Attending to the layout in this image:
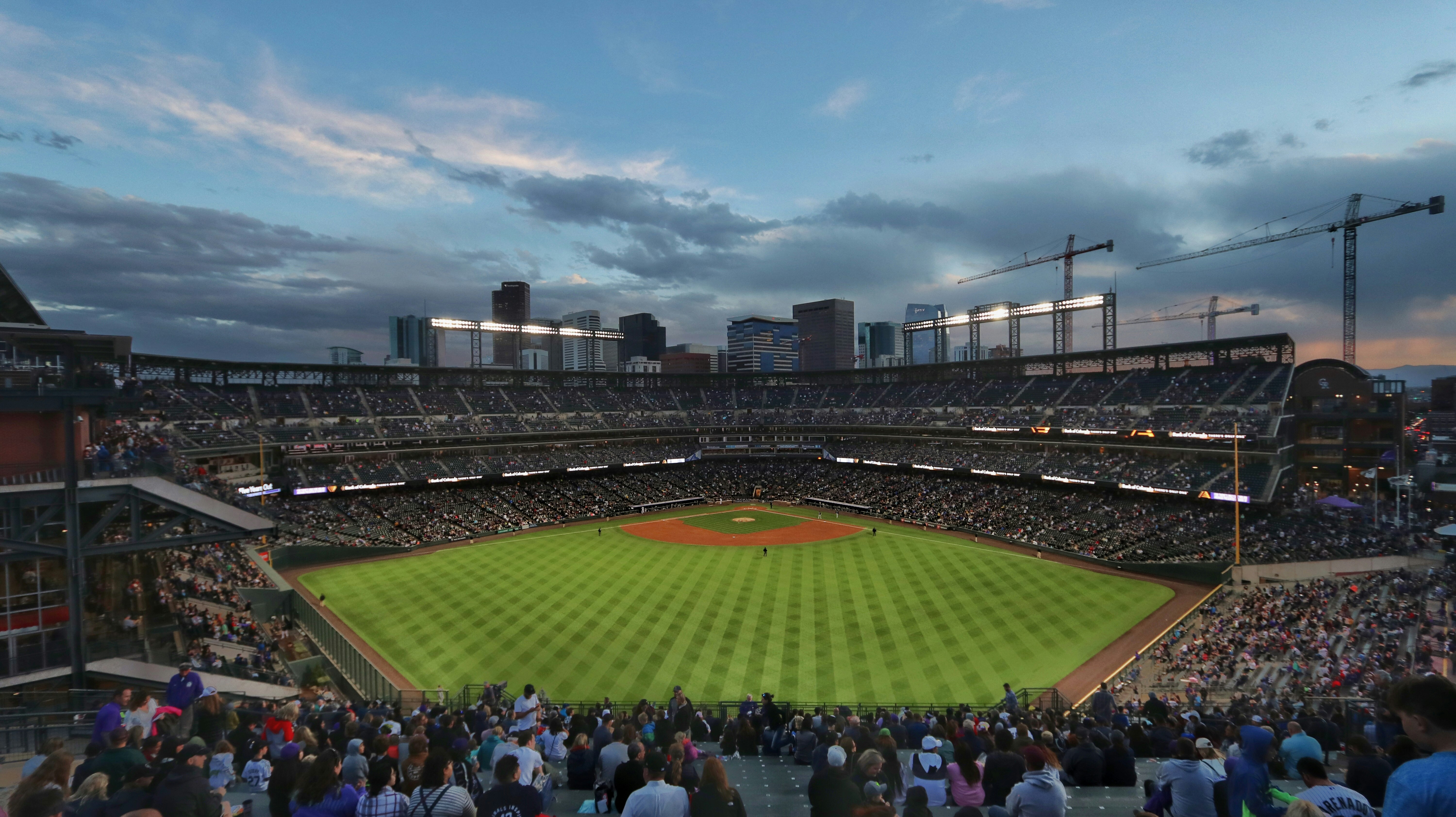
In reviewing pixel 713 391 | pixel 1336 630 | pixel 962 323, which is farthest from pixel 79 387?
pixel 962 323

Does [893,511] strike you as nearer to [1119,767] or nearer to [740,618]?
[740,618]

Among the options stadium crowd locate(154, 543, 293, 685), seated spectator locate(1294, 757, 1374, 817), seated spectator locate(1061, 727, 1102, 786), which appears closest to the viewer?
seated spectator locate(1294, 757, 1374, 817)

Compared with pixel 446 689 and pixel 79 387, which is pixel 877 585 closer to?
pixel 446 689

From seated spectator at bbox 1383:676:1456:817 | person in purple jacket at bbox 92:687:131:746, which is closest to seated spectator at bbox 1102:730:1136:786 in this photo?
seated spectator at bbox 1383:676:1456:817

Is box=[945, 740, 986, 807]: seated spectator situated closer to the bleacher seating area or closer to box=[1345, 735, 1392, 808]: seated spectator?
box=[1345, 735, 1392, 808]: seated spectator

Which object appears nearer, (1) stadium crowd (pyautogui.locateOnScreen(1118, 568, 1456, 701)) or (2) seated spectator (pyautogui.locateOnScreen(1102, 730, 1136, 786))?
(2) seated spectator (pyautogui.locateOnScreen(1102, 730, 1136, 786))

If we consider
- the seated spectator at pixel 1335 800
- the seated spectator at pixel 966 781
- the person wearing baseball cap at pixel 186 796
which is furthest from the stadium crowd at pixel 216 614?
the seated spectator at pixel 1335 800

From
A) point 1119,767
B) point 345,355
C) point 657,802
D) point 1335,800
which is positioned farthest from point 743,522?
point 345,355
